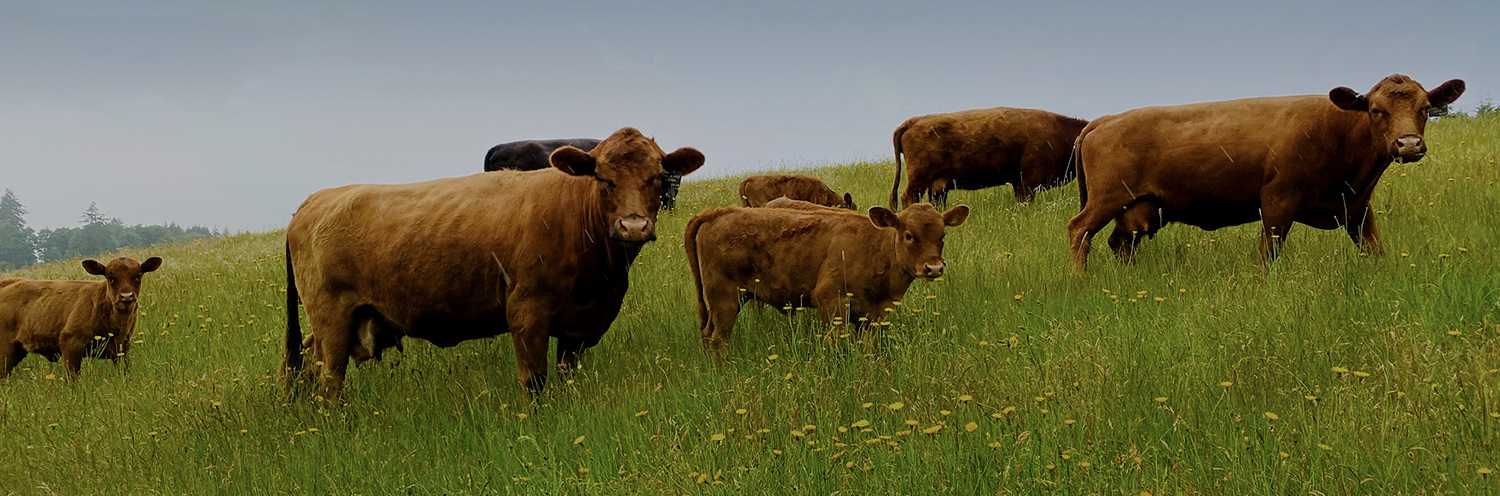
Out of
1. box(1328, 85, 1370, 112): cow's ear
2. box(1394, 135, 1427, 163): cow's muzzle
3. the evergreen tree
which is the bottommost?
the evergreen tree

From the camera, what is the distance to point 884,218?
7.09 meters

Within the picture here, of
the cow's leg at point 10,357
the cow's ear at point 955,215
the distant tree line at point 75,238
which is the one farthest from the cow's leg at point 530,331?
the distant tree line at point 75,238

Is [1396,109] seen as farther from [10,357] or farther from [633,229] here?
[10,357]

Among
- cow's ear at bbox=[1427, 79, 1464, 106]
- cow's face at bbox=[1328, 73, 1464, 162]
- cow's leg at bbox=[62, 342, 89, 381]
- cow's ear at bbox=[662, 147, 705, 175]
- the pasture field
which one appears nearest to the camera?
the pasture field

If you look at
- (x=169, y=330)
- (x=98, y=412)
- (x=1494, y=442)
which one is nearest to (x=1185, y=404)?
(x=1494, y=442)

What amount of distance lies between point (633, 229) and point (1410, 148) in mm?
5580

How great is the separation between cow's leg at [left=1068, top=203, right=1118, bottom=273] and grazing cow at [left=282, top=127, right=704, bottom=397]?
4351 millimetres

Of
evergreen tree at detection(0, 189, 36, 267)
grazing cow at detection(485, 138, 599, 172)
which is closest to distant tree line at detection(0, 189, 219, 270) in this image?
evergreen tree at detection(0, 189, 36, 267)

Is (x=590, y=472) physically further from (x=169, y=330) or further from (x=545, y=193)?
(x=169, y=330)

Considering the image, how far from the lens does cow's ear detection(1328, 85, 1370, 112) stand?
311 inches

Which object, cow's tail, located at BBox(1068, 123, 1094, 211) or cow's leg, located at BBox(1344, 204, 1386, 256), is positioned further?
cow's tail, located at BBox(1068, 123, 1094, 211)

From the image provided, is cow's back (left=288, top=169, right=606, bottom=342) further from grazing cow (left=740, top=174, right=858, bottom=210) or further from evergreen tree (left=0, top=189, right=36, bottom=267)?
evergreen tree (left=0, top=189, right=36, bottom=267)

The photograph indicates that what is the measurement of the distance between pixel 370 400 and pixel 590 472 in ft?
9.99

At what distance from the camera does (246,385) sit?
820 cm
